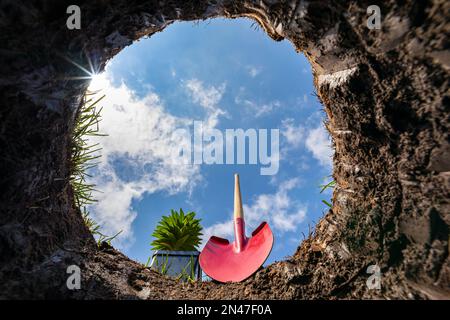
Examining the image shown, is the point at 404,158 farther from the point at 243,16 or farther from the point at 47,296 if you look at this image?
the point at 47,296

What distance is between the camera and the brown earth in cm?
125

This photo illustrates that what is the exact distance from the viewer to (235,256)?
291cm

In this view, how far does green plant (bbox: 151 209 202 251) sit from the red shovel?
2208mm

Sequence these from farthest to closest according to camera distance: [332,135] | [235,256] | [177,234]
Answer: [177,234]
[235,256]
[332,135]

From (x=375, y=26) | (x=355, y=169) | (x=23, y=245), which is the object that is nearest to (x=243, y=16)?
(x=375, y=26)

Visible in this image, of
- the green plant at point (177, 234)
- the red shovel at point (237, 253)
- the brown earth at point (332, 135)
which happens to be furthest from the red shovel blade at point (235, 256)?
the green plant at point (177, 234)

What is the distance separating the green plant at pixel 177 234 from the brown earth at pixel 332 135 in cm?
330

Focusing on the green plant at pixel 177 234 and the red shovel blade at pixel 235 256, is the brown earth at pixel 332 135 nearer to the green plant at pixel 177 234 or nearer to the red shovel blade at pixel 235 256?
the red shovel blade at pixel 235 256

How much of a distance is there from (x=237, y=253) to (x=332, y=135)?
176 centimetres

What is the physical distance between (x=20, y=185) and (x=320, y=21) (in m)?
2.04

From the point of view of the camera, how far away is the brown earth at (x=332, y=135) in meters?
1.25

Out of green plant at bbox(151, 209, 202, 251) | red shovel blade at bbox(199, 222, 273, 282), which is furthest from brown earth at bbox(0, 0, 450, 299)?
green plant at bbox(151, 209, 202, 251)

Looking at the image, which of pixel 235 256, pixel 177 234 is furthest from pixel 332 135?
pixel 177 234

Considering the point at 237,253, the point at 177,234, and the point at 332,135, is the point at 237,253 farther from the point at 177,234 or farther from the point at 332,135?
the point at 177,234
